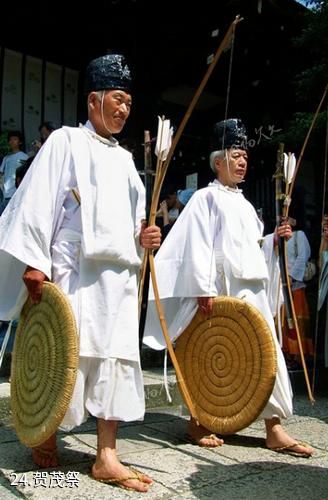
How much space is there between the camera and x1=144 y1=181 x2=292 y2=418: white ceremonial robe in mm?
3332

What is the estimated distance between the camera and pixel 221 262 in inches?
135

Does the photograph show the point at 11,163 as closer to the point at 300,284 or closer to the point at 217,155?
the point at 217,155

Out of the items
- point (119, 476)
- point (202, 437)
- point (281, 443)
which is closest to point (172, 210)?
point (202, 437)

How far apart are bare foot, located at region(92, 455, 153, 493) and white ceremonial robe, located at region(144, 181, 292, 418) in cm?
102

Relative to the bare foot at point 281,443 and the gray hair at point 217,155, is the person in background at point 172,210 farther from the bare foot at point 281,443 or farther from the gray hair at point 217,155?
the bare foot at point 281,443

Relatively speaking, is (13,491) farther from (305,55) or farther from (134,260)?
(305,55)

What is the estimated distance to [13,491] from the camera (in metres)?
2.37

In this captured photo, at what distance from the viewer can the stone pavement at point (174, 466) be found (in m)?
2.43

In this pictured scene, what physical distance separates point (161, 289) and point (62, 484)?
4.68 feet

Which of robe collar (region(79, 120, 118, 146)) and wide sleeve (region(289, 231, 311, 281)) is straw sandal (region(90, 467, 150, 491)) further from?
wide sleeve (region(289, 231, 311, 281))

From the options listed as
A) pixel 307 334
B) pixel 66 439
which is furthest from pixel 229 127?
pixel 307 334

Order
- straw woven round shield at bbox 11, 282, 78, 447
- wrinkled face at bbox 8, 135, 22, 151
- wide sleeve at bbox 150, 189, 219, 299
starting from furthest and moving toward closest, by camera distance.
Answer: wrinkled face at bbox 8, 135, 22, 151
wide sleeve at bbox 150, 189, 219, 299
straw woven round shield at bbox 11, 282, 78, 447

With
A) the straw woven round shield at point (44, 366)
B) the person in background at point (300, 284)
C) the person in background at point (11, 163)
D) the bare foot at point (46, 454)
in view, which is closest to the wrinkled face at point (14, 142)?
the person in background at point (11, 163)

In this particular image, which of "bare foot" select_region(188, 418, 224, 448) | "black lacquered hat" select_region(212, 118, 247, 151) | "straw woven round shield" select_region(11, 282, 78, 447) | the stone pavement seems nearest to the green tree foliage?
"black lacquered hat" select_region(212, 118, 247, 151)
